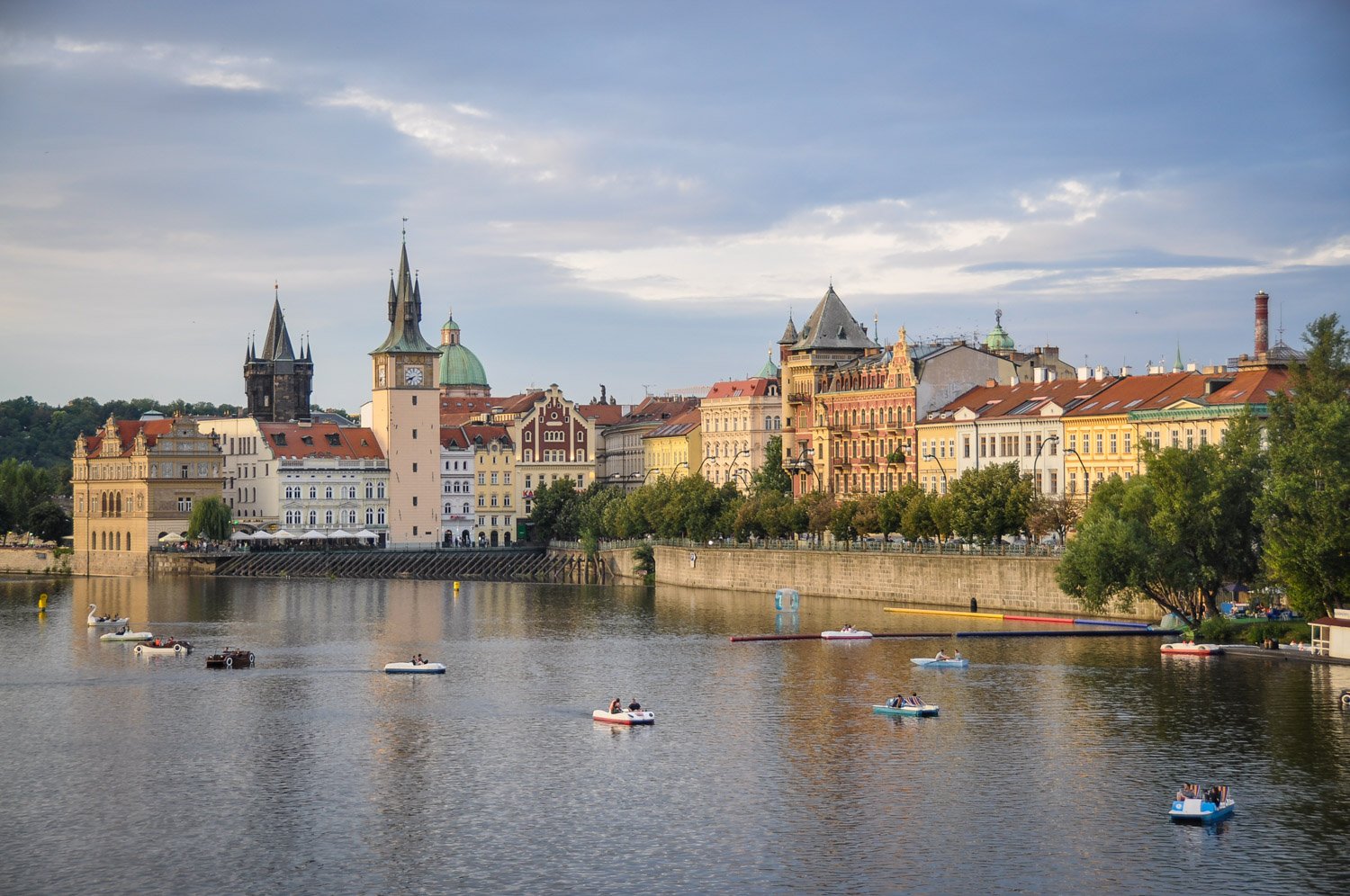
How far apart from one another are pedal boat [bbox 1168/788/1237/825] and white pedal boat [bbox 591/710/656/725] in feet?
78.1

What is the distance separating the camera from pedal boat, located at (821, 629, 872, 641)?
4109 inches

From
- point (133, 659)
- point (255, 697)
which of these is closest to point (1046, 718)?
point (255, 697)

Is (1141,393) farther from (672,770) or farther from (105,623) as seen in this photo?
(672,770)

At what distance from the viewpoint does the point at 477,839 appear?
5641 centimetres

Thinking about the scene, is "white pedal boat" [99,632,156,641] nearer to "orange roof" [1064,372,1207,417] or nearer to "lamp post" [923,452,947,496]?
"lamp post" [923,452,947,496]

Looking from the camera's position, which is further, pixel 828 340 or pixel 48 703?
pixel 828 340

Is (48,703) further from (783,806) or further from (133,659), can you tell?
(783,806)

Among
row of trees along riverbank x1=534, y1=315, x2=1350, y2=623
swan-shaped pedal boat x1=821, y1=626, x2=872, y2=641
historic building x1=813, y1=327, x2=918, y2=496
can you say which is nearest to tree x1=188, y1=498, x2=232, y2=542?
historic building x1=813, y1=327, x2=918, y2=496

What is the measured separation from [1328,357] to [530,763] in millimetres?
45916

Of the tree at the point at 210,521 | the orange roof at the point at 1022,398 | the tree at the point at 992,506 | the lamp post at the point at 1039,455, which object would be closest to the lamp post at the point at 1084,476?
the lamp post at the point at 1039,455

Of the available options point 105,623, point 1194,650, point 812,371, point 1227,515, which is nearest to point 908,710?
point 1194,650

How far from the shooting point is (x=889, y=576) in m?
129

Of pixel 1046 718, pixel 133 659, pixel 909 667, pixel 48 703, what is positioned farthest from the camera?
pixel 133 659

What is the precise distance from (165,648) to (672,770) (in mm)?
47146
